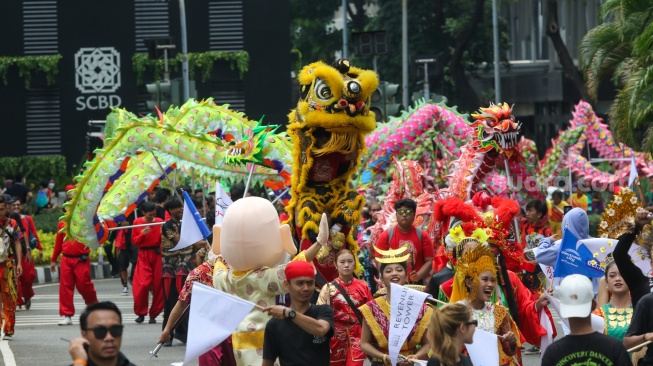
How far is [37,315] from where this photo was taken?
21.3 m

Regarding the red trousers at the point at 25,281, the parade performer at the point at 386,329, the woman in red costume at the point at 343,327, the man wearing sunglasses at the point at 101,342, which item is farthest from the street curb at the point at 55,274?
the man wearing sunglasses at the point at 101,342

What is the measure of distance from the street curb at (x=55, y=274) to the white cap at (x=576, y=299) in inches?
821

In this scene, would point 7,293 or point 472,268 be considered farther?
point 7,293

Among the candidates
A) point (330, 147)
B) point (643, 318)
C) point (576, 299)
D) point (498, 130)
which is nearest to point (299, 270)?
point (643, 318)

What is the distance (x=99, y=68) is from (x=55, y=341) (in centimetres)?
2575

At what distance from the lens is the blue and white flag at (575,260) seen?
1122 cm

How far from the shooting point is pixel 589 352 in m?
7.79

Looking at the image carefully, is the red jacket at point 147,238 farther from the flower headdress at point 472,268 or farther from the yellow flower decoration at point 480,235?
the flower headdress at point 472,268

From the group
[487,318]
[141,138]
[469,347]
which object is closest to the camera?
[469,347]

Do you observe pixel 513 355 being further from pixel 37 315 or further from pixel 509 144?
pixel 37 315

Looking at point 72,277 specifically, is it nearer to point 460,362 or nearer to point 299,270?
point 299,270

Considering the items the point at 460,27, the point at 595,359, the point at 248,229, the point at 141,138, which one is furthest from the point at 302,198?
the point at 460,27

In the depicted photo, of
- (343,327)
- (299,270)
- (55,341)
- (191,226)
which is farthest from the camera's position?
(55,341)

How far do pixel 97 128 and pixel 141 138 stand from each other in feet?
73.2
